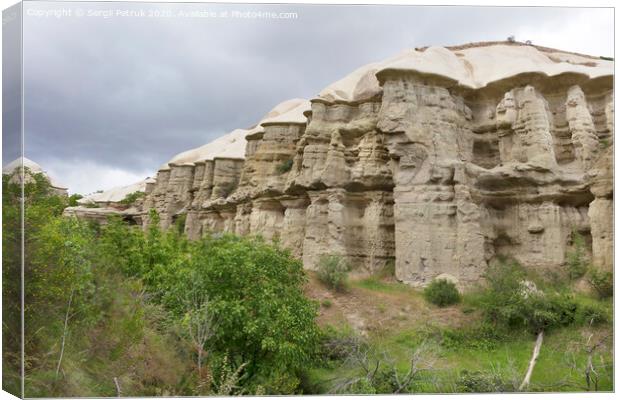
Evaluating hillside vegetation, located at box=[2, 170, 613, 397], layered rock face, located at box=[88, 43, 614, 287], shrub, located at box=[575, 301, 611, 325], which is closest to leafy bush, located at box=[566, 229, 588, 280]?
hillside vegetation, located at box=[2, 170, 613, 397]

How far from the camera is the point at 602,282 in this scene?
12.8 m

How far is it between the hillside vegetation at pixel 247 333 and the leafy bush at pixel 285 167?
43.8 ft

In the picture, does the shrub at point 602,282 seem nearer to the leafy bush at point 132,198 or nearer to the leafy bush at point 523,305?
the leafy bush at point 523,305

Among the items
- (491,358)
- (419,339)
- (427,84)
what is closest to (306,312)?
(419,339)

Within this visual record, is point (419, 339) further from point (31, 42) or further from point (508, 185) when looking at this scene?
point (31, 42)

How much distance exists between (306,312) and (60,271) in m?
4.76

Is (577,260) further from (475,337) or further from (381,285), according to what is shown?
(381,285)

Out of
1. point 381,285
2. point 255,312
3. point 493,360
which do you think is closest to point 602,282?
point 493,360

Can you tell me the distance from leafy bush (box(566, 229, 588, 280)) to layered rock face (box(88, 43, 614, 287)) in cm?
68

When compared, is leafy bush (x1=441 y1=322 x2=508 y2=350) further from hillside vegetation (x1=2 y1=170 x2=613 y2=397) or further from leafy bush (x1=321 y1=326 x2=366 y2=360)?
leafy bush (x1=321 y1=326 x2=366 y2=360)

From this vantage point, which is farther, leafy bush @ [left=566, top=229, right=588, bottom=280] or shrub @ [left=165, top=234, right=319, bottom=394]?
leafy bush @ [left=566, top=229, right=588, bottom=280]

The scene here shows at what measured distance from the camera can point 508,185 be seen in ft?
63.4

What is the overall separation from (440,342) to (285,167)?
53.3 ft

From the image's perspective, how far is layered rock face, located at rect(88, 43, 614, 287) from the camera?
18.2 metres
